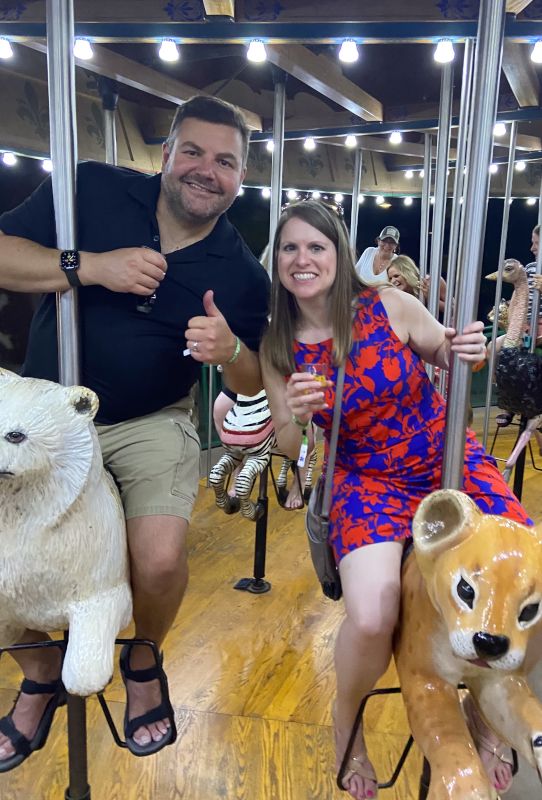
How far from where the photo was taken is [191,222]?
4.63ft

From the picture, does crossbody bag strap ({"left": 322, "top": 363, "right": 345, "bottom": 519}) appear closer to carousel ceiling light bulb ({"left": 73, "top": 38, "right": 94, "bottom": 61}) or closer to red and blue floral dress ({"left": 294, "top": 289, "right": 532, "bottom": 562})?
red and blue floral dress ({"left": 294, "top": 289, "right": 532, "bottom": 562})

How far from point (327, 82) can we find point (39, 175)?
8.48 feet

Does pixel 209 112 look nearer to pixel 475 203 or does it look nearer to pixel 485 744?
pixel 475 203

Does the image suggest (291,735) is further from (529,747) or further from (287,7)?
(287,7)

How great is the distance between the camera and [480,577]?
0.85 m

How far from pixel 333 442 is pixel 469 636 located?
0.52 m

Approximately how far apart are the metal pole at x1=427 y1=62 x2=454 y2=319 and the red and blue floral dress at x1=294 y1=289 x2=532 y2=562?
1.12 metres

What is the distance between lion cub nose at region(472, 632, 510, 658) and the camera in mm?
825

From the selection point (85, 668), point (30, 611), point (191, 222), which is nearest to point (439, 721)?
point (85, 668)

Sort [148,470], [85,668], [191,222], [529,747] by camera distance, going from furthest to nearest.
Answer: [191,222], [148,470], [85,668], [529,747]

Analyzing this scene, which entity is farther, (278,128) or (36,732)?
(278,128)

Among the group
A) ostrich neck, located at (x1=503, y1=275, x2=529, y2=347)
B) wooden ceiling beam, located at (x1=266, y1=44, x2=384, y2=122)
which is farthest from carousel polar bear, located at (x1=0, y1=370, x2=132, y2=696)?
ostrich neck, located at (x1=503, y1=275, x2=529, y2=347)

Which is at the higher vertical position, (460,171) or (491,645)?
(460,171)

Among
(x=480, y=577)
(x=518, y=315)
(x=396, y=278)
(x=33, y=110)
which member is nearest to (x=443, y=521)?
(x=480, y=577)
